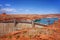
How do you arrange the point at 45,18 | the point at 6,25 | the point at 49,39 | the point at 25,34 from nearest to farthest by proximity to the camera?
the point at 49,39 → the point at 25,34 → the point at 6,25 → the point at 45,18

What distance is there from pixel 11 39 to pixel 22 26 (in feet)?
5.51

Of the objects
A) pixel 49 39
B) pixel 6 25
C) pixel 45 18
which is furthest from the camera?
pixel 45 18

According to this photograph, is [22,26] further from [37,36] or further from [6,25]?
[37,36]

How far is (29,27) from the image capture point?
7398mm

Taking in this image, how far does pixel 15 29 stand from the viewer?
23.2ft

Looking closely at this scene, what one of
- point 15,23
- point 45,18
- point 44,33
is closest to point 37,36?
point 44,33

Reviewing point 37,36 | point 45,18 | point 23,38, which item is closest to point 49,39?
point 37,36

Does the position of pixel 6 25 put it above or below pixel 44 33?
above

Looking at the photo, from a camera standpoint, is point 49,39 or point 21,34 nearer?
point 49,39

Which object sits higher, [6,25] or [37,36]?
Result: [6,25]

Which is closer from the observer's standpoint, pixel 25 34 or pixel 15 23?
pixel 25 34

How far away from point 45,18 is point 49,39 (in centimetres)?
714

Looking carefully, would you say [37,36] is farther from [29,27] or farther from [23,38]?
[29,27]

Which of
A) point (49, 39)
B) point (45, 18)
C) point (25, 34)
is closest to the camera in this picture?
point (49, 39)
